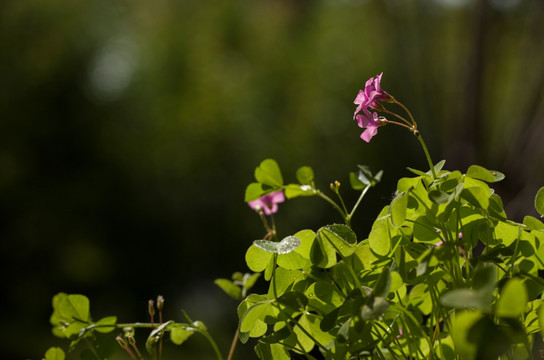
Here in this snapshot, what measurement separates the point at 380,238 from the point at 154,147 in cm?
458

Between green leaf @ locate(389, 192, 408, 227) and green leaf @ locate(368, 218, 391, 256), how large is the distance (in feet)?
0.11

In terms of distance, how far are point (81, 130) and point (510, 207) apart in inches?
158

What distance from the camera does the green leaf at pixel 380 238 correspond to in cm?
36

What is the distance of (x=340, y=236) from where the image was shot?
0.35 metres

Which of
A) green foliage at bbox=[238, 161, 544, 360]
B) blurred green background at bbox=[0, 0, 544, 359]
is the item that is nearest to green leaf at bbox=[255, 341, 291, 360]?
green foliage at bbox=[238, 161, 544, 360]

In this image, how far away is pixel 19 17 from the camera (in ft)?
16.3

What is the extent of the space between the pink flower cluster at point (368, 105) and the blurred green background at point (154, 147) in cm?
350

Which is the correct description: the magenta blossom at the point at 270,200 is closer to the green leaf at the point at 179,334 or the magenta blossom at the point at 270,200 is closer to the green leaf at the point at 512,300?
the green leaf at the point at 179,334

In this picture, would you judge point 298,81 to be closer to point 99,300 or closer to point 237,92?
point 237,92

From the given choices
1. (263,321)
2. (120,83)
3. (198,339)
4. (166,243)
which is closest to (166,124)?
(120,83)

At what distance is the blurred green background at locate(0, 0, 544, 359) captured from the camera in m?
4.45

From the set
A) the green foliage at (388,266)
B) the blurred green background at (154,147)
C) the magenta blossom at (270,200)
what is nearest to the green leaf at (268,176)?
the green foliage at (388,266)

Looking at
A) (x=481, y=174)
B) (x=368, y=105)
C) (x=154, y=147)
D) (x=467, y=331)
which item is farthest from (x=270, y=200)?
(x=154, y=147)

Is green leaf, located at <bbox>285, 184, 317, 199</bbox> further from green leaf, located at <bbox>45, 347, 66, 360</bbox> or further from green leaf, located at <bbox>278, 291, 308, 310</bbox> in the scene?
green leaf, located at <bbox>45, 347, 66, 360</bbox>
